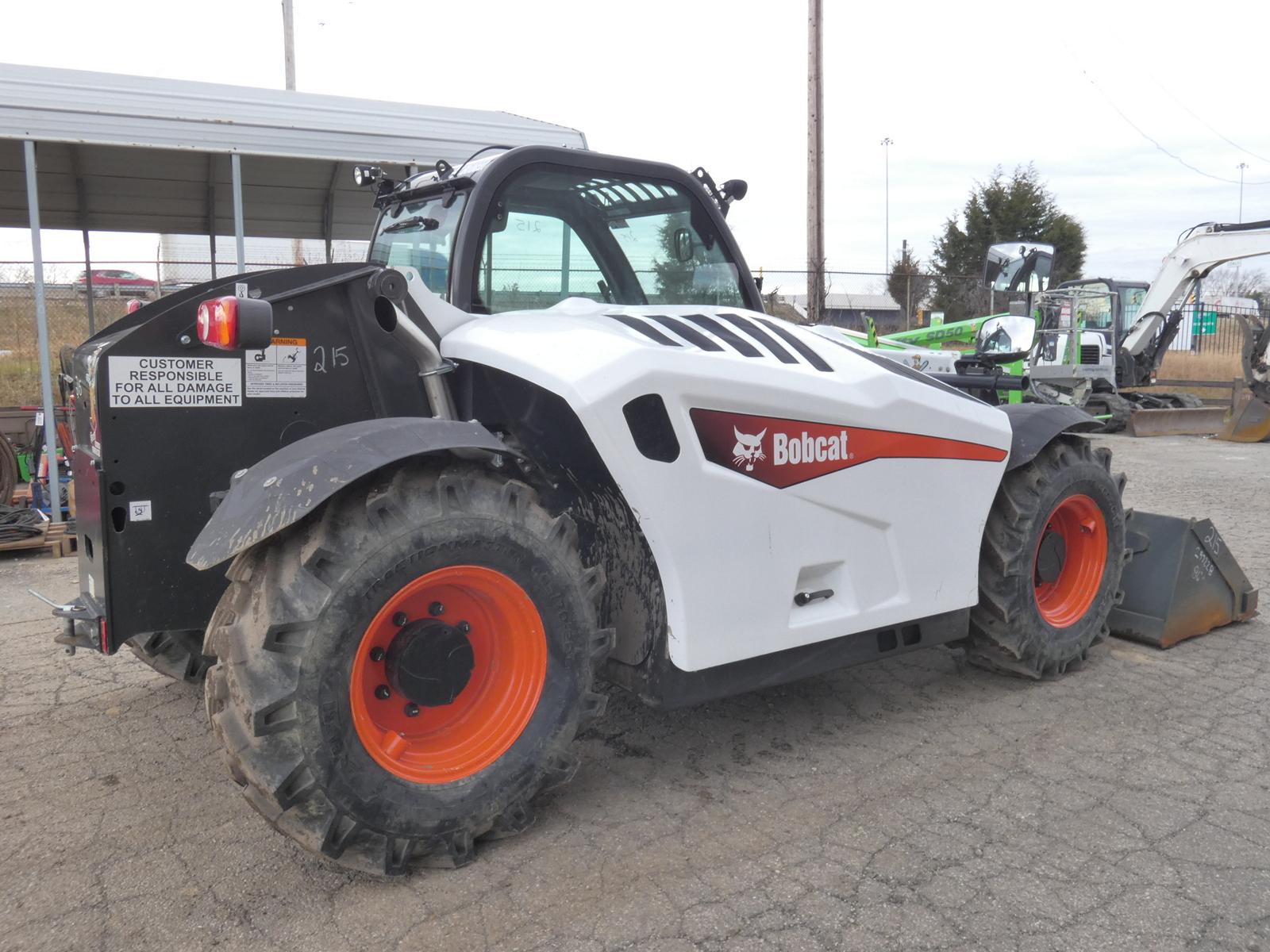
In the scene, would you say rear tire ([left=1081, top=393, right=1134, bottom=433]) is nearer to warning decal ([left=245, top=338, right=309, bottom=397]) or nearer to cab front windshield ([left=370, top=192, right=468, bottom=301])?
cab front windshield ([left=370, top=192, right=468, bottom=301])

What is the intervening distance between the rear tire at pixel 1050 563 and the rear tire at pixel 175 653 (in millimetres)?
3171

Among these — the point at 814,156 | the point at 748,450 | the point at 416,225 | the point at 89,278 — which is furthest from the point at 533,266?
the point at 814,156

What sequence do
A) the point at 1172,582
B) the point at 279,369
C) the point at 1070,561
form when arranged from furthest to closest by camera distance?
the point at 1172,582 < the point at 1070,561 < the point at 279,369

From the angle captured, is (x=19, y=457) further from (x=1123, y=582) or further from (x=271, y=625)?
(x=1123, y=582)

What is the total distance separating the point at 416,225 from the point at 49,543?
5.07 metres

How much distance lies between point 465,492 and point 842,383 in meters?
1.34

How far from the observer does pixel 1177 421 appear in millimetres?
16938

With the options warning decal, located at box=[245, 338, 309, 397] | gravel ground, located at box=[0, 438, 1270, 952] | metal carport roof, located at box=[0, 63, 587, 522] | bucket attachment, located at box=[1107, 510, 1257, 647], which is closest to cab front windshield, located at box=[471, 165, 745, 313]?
warning decal, located at box=[245, 338, 309, 397]

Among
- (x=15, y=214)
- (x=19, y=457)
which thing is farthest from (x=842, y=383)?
(x=15, y=214)

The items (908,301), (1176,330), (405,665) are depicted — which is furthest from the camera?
(908,301)

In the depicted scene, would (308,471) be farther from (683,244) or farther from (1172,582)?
(1172,582)

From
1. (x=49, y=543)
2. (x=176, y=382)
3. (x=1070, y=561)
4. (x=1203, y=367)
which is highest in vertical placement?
(x=176, y=382)

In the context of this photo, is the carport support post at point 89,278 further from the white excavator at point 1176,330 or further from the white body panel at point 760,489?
the white excavator at point 1176,330

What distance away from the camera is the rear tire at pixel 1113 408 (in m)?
16.8
